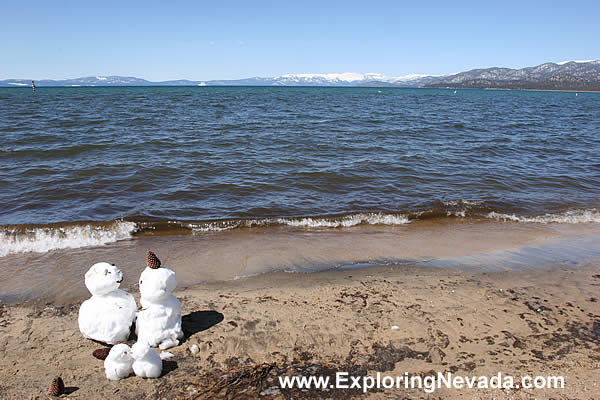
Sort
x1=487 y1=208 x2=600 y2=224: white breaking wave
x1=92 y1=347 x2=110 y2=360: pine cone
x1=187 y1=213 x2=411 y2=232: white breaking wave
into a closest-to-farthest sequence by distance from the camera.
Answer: x1=92 y1=347 x2=110 y2=360: pine cone, x1=187 y1=213 x2=411 y2=232: white breaking wave, x1=487 y1=208 x2=600 y2=224: white breaking wave

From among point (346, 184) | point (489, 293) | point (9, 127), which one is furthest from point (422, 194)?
point (9, 127)

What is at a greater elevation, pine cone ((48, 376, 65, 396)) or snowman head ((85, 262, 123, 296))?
snowman head ((85, 262, 123, 296))

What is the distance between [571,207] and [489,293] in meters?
6.87

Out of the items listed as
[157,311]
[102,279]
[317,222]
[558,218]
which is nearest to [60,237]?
[102,279]

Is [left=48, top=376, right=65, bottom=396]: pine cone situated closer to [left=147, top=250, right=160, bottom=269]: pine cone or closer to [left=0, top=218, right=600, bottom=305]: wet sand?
[left=147, top=250, right=160, bottom=269]: pine cone

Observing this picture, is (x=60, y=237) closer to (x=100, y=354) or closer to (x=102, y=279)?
(x=102, y=279)

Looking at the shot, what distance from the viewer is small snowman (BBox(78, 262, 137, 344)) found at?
151 inches

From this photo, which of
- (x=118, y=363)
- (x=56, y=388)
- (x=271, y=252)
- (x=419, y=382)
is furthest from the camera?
(x=271, y=252)

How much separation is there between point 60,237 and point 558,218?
1167cm

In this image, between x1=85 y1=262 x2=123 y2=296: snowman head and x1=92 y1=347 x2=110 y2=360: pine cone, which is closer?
x1=92 y1=347 x2=110 y2=360: pine cone

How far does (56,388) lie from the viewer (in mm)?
3250

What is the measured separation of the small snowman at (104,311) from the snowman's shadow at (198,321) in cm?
64

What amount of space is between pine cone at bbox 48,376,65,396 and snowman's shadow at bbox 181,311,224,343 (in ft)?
3.78

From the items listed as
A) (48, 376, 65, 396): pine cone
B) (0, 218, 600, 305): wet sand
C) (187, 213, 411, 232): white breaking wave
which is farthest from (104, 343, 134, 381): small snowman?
(187, 213, 411, 232): white breaking wave
